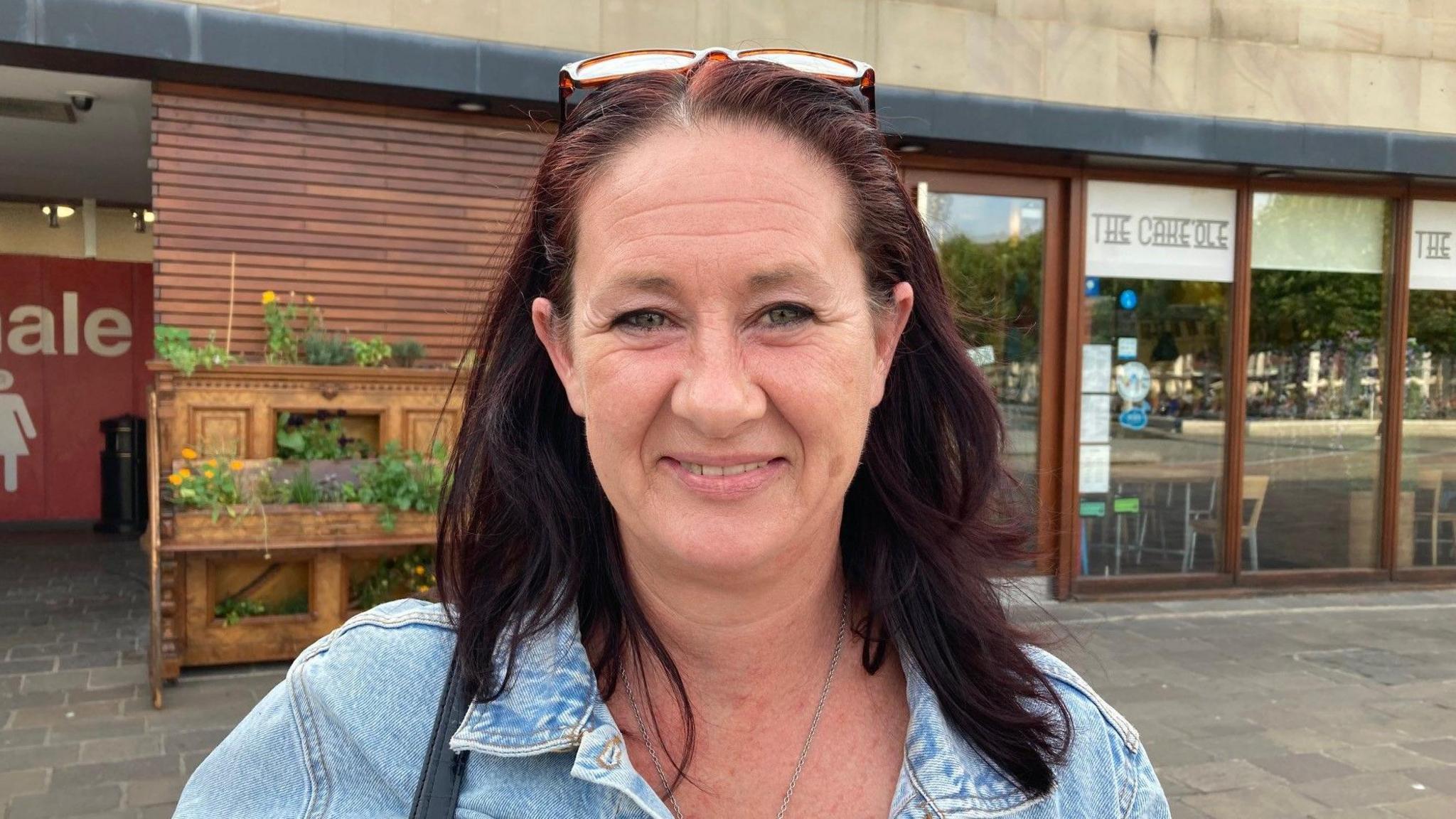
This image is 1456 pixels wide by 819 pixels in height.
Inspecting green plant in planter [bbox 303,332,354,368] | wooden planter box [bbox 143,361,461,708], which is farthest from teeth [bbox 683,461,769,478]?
green plant in planter [bbox 303,332,354,368]

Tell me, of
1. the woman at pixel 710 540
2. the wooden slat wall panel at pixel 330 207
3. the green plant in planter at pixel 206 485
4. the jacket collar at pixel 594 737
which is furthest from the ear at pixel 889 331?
the green plant in planter at pixel 206 485

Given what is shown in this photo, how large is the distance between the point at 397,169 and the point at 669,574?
545 cm

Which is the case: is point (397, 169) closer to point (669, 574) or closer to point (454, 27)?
point (454, 27)

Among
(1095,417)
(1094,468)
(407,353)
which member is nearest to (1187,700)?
(1094,468)

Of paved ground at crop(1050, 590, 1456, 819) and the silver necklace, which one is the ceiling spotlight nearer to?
paved ground at crop(1050, 590, 1456, 819)

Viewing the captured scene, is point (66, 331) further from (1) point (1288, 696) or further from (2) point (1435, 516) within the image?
(2) point (1435, 516)

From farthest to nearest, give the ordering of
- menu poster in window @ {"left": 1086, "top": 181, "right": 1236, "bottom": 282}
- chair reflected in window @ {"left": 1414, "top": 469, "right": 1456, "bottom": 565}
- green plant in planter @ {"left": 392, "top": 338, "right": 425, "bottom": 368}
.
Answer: chair reflected in window @ {"left": 1414, "top": 469, "right": 1456, "bottom": 565}, menu poster in window @ {"left": 1086, "top": 181, "right": 1236, "bottom": 282}, green plant in planter @ {"left": 392, "top": 338, "right": 425, "bottom": 368}

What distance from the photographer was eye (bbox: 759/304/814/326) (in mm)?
1333

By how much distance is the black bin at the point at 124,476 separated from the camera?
10.9m

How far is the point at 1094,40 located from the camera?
7.48 meters

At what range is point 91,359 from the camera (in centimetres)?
1128

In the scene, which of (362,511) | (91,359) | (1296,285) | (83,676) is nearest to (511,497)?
(362,511)

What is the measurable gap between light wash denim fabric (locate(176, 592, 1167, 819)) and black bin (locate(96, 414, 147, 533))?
10824 mm

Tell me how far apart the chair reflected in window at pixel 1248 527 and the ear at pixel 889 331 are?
302 inches
